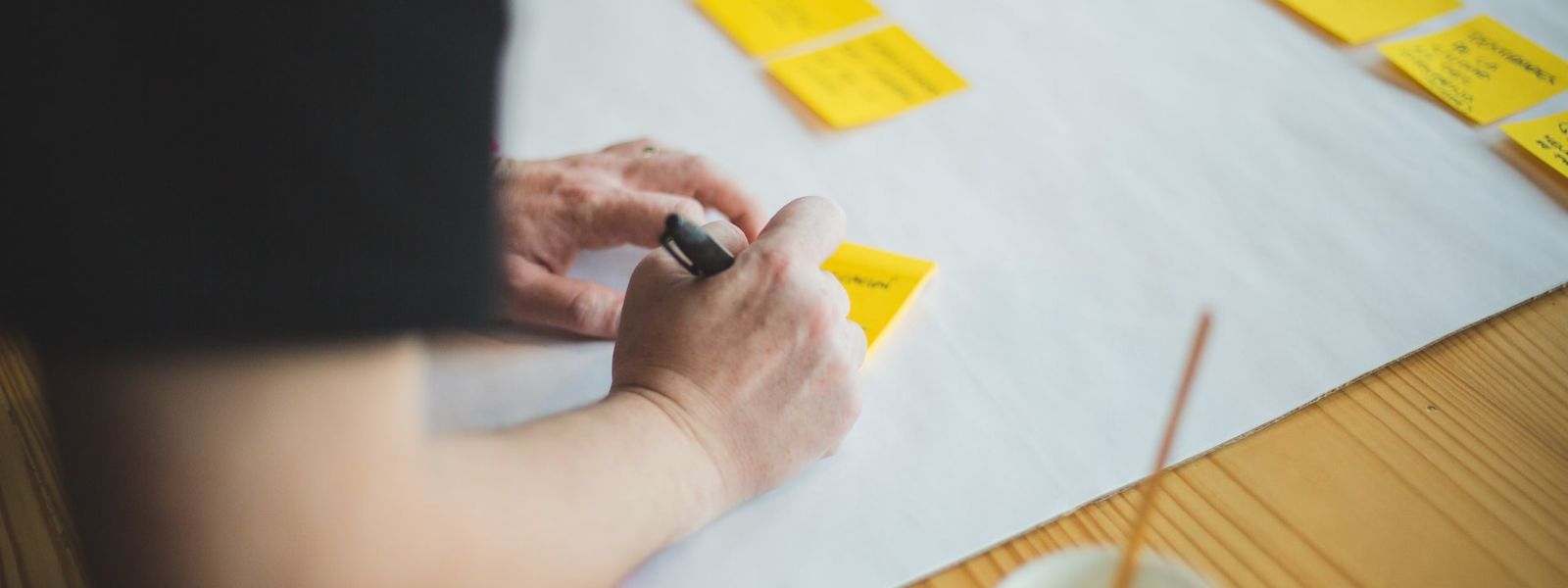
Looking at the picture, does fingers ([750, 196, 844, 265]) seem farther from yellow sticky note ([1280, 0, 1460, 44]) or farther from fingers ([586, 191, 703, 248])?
yellow sticky note ([1280, 0, 1460, 44])

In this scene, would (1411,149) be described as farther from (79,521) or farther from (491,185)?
(79,521)

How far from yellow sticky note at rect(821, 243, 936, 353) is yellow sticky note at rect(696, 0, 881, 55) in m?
0.27

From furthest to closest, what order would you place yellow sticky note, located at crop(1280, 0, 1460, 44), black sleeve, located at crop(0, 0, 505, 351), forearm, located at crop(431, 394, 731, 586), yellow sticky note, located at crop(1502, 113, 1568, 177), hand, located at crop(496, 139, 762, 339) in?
yellow sticky note, located at crop(1280, 0, 1460, 44)
yellow sticky note, located at crop(1502, 113, 1568, 177)
hand, located at crop(496, 139, 762, 339)
forearm, located at crop(431, 394, 731, 586)
black sleeve, located at crop(0, 0, 505, 351)

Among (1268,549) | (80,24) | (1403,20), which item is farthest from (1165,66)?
(80,24)

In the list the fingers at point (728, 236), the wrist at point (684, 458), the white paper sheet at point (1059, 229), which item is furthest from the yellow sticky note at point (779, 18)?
the wrist at point (684, 458)

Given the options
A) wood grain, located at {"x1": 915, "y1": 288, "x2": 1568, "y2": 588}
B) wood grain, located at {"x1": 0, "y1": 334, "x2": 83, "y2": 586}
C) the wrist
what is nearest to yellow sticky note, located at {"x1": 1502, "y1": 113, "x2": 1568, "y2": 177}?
wood grain, located at {"x1": 915, "y1": 288, "x2": 1568, "y2": 588}

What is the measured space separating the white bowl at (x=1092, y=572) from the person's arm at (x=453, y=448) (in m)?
0.21

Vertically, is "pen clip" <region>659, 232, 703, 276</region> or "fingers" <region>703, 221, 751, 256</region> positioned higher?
"pen clip" <region>659, 232, 703, 276</region>

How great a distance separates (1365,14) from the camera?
1.03m

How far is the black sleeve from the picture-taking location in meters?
0.31

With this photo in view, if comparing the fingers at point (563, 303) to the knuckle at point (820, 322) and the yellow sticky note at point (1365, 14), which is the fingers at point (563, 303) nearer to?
the knuckle at point (820, 322)

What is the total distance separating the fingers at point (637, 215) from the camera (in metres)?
0.73

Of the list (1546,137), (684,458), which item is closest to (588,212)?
(684,458)

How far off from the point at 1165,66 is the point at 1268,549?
510 millimetres
